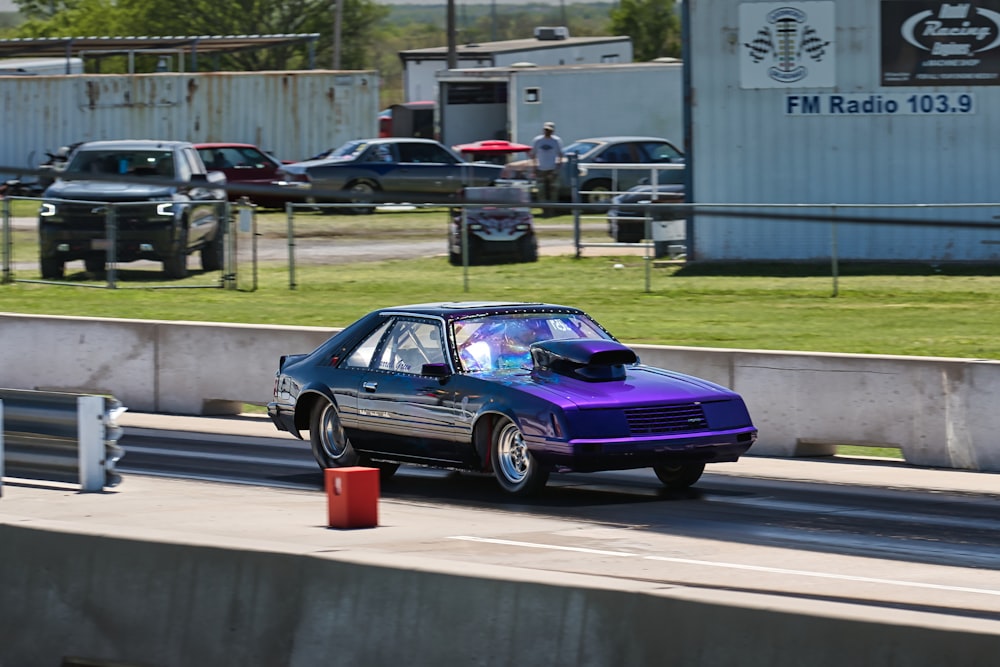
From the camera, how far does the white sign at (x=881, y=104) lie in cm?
2703

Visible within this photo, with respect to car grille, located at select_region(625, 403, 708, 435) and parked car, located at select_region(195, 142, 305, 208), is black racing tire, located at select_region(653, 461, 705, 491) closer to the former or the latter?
car grille, located at select_region(625, 403, 708, 435)

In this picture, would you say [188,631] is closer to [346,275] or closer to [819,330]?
[819,330]

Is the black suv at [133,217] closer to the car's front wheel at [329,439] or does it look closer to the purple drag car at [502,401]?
the car's front wheel at [329,439]

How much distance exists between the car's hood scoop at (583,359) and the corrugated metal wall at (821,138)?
1496 centimetres

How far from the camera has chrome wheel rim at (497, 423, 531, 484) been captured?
11.7 metres

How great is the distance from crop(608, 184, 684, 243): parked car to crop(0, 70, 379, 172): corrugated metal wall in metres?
13.0

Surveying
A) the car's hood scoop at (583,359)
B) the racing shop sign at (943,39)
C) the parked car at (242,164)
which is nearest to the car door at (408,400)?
the car's hood scoop at (583,359)

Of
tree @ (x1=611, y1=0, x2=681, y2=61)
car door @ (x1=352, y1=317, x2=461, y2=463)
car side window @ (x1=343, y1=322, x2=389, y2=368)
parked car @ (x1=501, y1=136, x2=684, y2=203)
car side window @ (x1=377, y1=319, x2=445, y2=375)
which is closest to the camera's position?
car door @ (x1=352, y1=317, x2=461, y2=463)

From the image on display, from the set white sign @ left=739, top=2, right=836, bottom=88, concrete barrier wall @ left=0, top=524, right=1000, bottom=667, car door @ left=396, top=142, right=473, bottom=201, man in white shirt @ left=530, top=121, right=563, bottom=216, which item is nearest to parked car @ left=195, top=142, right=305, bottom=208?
car door @ left=396, top=142, right=473, bottom=201

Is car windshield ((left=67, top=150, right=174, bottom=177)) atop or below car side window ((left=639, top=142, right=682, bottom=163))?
below

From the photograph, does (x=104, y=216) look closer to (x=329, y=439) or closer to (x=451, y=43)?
(x=329, y=439)

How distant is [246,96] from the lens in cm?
4419

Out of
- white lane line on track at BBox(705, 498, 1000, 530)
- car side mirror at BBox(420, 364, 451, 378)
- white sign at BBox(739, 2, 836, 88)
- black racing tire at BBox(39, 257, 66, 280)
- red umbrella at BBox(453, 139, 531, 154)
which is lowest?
white lane line on track at BBox(705, 498, 1000, 530)

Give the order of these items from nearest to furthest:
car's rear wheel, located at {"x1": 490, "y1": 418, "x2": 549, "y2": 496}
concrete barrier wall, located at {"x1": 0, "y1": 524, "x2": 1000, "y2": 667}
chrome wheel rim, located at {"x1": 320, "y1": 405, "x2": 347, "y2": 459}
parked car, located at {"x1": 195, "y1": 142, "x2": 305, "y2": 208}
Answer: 1. concrete barrier wall, located at {"x1": 0, "y1": 524, "x2": 1000, "y2": 667}
2. car's rear wheel, located at {"x1": 490, "y1": 418, "x2": 549, "y2": 496}
3. chrome wheel rim, located at {"x1": 320, "y1": 405, "x2": 347, "y2": 459}
4. parked car, located at {"x1": 195, "y1": 142, "x2": 305, "y2": 208}
